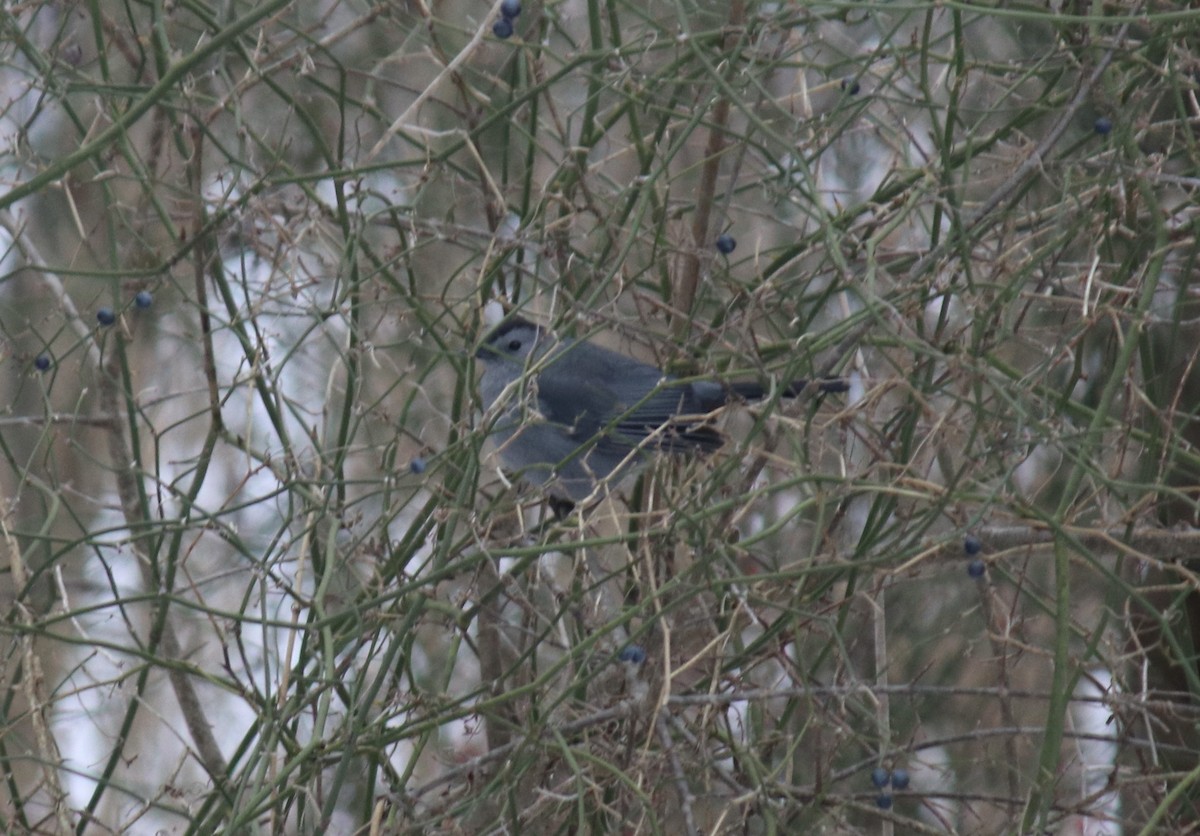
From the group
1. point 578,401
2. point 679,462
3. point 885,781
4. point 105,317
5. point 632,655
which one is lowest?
point 885,781

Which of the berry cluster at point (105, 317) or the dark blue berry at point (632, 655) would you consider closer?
the dark blue berry at point (632, 655)

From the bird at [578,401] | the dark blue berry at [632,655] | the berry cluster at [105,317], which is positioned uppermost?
the berry cluster at [105,317]

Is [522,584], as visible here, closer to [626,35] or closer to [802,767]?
[802,767]

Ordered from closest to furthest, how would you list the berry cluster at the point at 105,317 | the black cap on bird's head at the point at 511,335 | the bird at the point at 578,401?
the berry cluster at the point at 105,317, the black cap on bird's head at the point at 511,335, the bird at the point at 578,401

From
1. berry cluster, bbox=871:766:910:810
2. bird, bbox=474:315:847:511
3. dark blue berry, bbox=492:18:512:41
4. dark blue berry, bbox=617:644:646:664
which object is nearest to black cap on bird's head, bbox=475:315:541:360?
bird, bbox=474:315:847:511

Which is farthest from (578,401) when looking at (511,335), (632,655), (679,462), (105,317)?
(632,655)

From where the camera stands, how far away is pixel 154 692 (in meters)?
5.53

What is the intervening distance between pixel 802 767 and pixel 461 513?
6.03 ft

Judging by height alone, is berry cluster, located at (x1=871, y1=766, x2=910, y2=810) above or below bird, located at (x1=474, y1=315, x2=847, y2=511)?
below

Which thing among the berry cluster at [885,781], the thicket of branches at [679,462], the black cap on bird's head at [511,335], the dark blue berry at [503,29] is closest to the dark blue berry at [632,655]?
the thicket of branches at [679,462]

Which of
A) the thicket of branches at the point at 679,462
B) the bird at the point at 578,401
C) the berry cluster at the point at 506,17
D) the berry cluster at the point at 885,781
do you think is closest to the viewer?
the thicket of branches at the point at 679,462

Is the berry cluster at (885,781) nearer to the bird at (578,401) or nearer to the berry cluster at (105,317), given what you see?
the bird at (578,401)

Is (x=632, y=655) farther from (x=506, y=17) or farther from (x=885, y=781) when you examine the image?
(x=506, y=17)

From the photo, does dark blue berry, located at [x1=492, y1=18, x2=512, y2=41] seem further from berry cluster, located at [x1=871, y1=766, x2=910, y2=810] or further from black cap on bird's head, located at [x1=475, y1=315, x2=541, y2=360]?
berry cluster, located at [x1=871, y1=766, x2=910, y2=810]
